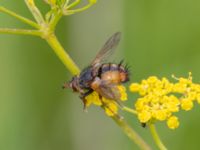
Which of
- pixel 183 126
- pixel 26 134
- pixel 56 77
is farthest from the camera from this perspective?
pixel 56 77

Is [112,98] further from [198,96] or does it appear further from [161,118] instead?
[198,96]

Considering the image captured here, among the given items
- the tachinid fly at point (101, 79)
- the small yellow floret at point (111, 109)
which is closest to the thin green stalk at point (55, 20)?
the tachinid fly at point (101, 79)

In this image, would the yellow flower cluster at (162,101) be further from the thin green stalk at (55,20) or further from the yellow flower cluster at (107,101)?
the thin green stalk at (55,20)

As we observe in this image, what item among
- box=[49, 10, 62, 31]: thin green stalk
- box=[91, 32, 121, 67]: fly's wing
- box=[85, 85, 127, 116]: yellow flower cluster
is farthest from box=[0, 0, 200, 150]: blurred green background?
box=[49, 10, 62, 31]: thin green stalk

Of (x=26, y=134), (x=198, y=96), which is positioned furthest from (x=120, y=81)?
(x=26, y=134)

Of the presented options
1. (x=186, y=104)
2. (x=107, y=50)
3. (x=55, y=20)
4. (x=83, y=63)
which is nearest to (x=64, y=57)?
(x=55, y=20)

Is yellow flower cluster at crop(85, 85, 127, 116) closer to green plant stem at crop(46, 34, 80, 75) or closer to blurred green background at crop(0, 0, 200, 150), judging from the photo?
green plant stem at crop(46, 34, 80, 75)
